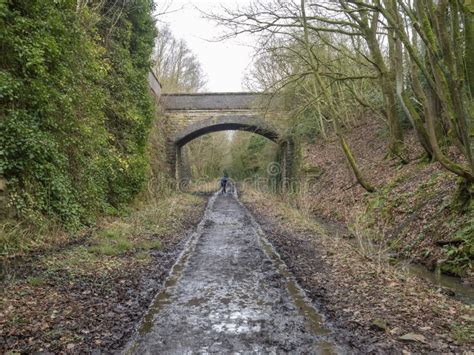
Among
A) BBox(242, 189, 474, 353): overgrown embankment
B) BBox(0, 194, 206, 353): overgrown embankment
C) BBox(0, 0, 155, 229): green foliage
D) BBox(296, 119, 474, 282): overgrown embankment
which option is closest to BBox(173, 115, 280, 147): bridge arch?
BBox(296, 119, 474, 282): overgrown embankment

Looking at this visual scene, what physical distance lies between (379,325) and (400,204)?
253 inches

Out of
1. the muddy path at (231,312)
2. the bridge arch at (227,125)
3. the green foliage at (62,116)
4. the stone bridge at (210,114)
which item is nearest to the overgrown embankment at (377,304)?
the muddy path at (231,312)

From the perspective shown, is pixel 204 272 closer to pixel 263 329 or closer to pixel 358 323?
pixel 263 329

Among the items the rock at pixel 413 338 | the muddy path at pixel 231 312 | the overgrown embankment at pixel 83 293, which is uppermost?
the rock at pixel 413 338

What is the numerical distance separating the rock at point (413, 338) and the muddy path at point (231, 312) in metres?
0.63

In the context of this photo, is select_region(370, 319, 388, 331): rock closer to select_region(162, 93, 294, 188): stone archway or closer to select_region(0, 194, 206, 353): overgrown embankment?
select_region(0, 194, 206, 353): overgrown embankment

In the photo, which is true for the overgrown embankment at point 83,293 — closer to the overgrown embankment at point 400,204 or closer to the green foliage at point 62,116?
the green foliage at point 62,116

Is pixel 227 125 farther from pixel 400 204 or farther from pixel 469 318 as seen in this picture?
pixel 469 318

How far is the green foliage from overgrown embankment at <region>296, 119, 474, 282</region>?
5.94 meters

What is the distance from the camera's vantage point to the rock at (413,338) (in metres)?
3.53

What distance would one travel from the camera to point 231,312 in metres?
4.52

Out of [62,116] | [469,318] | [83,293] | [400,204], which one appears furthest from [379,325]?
[62,116]

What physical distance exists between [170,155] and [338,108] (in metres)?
10.6

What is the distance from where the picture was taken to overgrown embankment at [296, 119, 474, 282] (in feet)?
21.4
